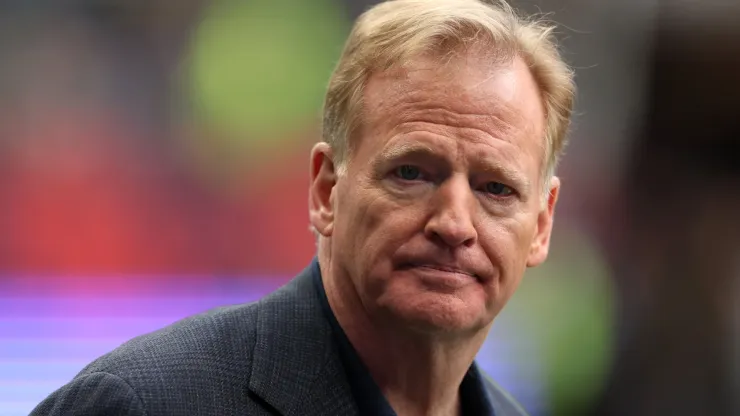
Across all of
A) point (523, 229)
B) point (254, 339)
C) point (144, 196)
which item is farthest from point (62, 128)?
point (523, 229)

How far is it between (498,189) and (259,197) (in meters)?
2.43

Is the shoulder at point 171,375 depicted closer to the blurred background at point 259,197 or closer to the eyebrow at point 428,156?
the eyebrow at point 428,156

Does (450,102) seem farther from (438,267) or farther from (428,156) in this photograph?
(438,267)

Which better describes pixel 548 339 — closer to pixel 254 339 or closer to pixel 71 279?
pixel 71 279

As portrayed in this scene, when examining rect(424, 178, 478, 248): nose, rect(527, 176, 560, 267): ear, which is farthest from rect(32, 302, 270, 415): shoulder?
rect(527, 176, 560, 267): ear

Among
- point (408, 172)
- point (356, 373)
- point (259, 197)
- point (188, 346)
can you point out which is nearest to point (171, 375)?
point (188, 346)

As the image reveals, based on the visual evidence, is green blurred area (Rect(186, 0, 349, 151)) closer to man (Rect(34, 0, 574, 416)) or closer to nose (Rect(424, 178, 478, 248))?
man (Rect(34, 0, 574, 416))

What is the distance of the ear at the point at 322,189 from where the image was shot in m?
2.19

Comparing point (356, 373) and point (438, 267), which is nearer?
point (438, 267)

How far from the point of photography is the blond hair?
6.75 feet

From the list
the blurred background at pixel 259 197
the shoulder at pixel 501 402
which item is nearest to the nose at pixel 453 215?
the shoulder at pixel 501 402

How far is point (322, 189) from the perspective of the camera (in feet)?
7.31

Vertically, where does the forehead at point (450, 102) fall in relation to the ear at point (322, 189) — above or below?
above

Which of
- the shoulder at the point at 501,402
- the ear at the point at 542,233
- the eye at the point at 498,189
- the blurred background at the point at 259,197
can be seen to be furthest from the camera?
the blurred background at the point at 259,197
